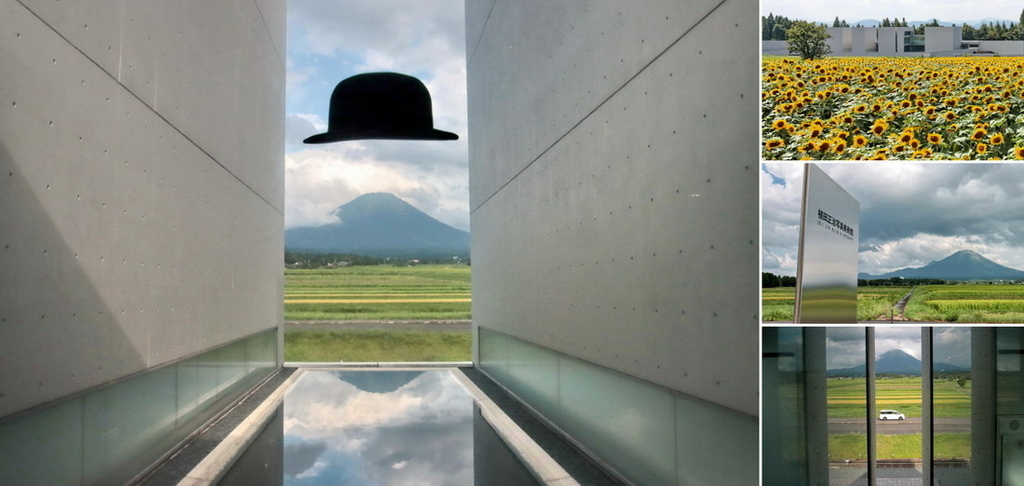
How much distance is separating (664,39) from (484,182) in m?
5.53

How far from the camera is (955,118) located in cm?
308

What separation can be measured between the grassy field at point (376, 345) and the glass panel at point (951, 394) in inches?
427

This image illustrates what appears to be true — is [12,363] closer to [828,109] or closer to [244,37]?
[828,109]

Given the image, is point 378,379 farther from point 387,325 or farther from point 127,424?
point 387,325

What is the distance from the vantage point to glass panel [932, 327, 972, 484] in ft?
7.00

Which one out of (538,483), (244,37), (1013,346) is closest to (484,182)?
(244,37)

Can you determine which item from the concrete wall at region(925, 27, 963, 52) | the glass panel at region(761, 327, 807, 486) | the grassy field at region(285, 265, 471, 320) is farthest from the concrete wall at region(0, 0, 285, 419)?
the grassy field at region(285, 265, 471, 320)

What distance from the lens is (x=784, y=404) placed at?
7.39ft

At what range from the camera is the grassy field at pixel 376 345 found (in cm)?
1292

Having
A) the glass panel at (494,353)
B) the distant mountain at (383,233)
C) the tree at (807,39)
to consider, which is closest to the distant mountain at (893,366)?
the tree at (807,39)

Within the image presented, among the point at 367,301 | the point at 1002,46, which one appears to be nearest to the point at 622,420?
the point at 1002,46

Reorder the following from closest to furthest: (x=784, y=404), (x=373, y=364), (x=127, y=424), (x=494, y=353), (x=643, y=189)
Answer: (x=784, y=404) → (x=643, y=189) → (x=127, y=424) → (x=494, y=353) → (x=373, y=364)

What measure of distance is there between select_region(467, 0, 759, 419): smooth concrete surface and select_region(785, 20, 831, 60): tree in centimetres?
37

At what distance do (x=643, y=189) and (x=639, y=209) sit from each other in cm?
10
